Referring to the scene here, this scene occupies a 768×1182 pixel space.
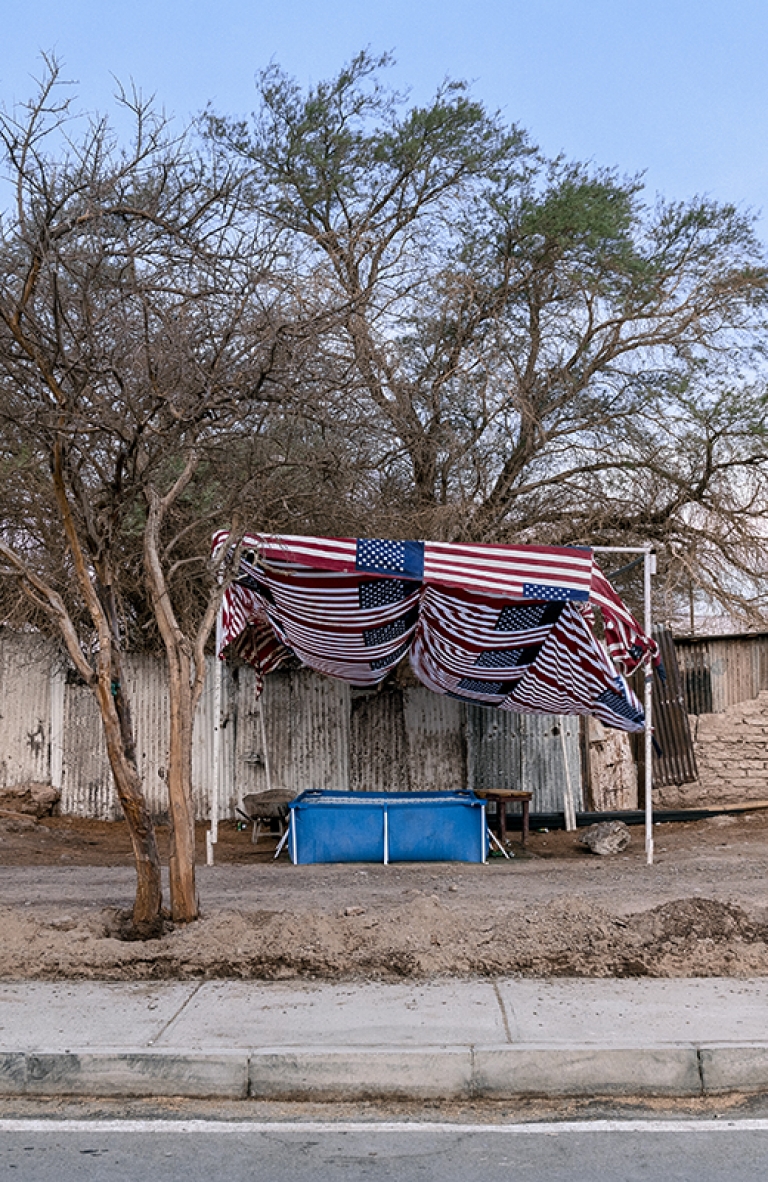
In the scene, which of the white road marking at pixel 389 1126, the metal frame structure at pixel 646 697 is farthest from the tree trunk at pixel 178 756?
the white road marking at pixel 389 1126

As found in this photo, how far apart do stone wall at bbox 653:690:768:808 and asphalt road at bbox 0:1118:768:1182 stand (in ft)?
42.0

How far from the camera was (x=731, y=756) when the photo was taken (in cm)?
1722

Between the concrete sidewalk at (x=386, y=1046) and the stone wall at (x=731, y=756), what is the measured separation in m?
11.2

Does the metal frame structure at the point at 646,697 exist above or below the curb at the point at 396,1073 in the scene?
above

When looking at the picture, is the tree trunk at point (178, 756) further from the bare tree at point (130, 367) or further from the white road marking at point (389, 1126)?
the white road marking at point (389, 1126)

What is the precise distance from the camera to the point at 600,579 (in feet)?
34.7

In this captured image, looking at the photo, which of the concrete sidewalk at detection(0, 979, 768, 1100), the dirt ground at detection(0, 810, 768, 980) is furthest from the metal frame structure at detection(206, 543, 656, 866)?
the concrete sidewalk at detection(0, 979, 768, 1100)

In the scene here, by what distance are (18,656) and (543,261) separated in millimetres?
9850

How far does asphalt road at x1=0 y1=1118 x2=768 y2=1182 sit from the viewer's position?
169 inches

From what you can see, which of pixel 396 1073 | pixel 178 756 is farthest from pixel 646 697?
pixel 396 1073

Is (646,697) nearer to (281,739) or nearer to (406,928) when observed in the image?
(406,928)

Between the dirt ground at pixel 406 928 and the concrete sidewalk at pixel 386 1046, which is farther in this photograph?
the dirt ground at pixel 406 928

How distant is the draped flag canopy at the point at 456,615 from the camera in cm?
1019

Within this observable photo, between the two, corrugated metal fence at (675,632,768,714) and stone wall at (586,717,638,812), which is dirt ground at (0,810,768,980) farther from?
corrugated metal fence at (675,632,768,714)
